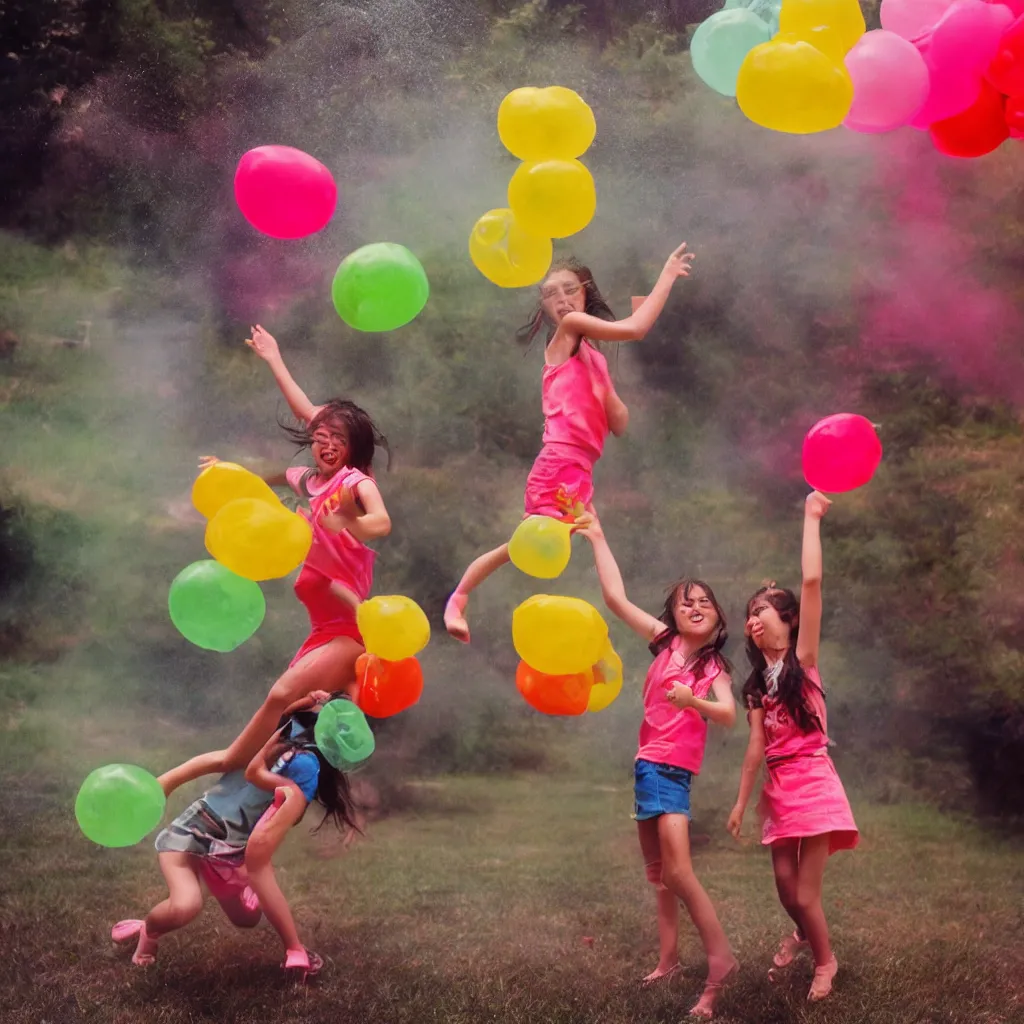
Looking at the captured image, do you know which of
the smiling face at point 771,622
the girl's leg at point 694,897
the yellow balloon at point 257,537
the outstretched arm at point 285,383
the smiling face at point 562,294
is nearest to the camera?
the yellow balloon at point 257,537

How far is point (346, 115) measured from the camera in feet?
17.5

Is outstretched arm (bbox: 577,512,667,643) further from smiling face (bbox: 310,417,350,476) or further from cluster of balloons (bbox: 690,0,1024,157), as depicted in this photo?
cluster of balloons (bbox: 690,0,1024,157)

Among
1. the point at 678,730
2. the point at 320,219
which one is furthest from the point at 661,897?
the point at 320,219

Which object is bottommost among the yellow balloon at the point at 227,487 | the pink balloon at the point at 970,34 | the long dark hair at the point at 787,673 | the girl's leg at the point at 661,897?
the girl's leg at the point at 661,897

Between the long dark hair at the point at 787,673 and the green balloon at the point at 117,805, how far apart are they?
146 cm

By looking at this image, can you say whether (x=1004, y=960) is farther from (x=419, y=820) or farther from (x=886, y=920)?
(x=419, y=820)

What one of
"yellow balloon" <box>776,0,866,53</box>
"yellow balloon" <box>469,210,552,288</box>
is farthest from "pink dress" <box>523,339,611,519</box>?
"yellow balloon" <box>776,0,866,53</box>

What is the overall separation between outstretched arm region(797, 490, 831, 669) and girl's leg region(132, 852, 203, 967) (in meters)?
1.58

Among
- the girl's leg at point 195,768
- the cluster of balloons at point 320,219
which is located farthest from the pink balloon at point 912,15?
the girl's leg at point 195,768

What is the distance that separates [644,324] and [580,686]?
88 cm

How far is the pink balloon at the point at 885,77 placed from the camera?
342cm

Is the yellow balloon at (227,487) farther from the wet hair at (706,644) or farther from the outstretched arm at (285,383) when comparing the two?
the wet hair at (706,644)

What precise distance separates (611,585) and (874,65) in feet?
4.52

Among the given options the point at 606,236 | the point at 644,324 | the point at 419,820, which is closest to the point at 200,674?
the point at 419,820
